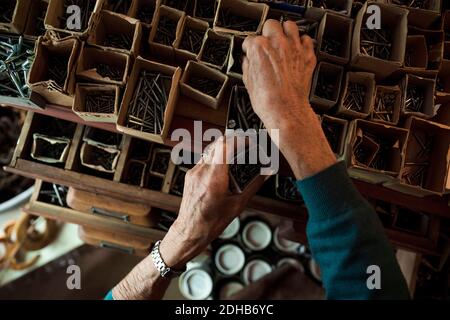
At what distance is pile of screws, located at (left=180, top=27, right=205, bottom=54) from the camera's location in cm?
110

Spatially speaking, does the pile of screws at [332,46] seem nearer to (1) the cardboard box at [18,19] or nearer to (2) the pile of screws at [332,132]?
(2) the pile of screws at [332,132]

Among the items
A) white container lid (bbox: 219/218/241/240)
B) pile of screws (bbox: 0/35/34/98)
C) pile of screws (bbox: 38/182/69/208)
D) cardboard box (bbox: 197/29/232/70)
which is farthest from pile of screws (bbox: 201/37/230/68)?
white container lid (bbox: 219/218/241/240)

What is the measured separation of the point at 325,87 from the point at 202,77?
0.34 m

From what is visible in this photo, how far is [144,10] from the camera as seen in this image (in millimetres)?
1127

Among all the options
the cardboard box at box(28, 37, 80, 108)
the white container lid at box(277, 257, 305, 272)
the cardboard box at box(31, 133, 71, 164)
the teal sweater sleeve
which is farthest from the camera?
the white container lid at box(277, 257, 305, 272)

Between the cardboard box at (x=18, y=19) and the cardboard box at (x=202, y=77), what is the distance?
456mm

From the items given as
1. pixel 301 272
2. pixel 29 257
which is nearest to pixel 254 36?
pixel 301 272

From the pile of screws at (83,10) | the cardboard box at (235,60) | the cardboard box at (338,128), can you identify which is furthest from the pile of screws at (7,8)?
the cardboard box at (338,128)

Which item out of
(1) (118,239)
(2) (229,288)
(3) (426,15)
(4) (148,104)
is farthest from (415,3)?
(2) (229,288)

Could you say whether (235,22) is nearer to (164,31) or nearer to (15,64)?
(164,31)

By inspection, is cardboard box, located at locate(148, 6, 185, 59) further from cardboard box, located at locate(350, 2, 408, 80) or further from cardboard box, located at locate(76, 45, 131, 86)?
cardboard box, located at locate(350, 2, 408, 80)

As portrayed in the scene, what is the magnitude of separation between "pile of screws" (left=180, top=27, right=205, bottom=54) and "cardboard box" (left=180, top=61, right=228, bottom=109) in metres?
0.06

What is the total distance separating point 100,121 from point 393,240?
101 centimetres
